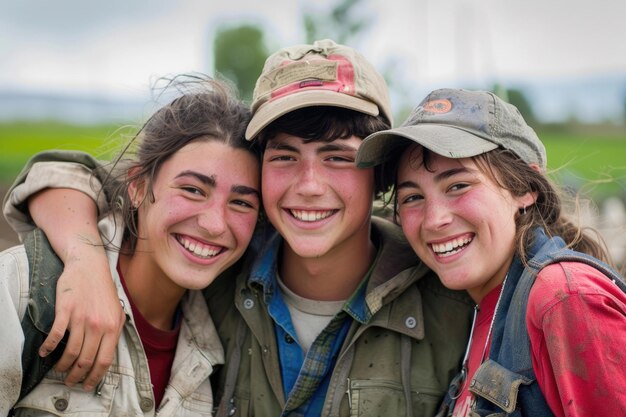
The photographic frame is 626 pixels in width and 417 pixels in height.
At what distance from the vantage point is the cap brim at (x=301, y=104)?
125 inches

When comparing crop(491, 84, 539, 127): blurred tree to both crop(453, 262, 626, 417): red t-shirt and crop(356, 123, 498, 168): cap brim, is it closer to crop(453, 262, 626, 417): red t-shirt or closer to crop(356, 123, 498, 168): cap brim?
crop(356, 123, 498, 168): cap brim

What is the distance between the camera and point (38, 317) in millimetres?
2873

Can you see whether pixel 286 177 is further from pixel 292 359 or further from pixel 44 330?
pixel 44 330

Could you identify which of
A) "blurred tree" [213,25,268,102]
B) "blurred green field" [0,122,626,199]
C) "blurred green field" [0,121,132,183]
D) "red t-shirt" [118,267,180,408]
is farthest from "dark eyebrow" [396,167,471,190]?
"blurred tree" [213,25,268,102]

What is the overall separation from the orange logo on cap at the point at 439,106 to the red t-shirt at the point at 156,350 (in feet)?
→ 4.91

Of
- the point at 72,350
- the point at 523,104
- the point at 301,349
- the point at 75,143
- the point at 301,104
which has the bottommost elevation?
the point at 523,104

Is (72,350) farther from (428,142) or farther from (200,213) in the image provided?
(428,142)

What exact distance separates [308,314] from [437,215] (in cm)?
88

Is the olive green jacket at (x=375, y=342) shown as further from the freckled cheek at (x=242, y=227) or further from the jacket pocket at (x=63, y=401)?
the jacket pocket at (x=63, y=401)

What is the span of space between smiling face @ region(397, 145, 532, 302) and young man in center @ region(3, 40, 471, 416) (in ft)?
1.16

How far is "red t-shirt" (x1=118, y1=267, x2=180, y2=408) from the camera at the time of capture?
3318 millimetres

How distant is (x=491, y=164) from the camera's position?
2947mm

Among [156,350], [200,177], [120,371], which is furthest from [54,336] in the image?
[200,177]

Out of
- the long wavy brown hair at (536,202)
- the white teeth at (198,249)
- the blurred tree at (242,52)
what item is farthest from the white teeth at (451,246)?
the blurred tree at (242,52)
